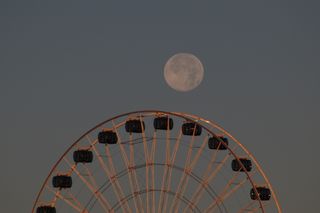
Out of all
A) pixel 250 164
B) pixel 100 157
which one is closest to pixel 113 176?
pixel 100 157

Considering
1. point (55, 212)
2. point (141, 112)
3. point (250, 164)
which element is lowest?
point (55, 212)

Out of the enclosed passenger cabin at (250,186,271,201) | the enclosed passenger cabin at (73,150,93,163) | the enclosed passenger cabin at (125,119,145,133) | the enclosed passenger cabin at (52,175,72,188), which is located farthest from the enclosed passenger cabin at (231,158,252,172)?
the enclosed passenger cabin at (52,175,72,188)

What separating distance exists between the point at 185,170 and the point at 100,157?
3.59 metres

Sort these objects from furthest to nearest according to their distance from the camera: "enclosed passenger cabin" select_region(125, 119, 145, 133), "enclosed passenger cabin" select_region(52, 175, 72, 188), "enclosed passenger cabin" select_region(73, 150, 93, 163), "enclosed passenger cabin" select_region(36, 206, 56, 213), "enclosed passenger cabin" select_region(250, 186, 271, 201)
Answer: "enclosed passenger cabin" select_region(52, 175, 72, 188), "enclosed passenger cabin" select_region(73, 150, 93, 163), "enclosed passenger cabin" select_region(250, 186, 271, 201), "enclosed passenger cabin" select_region(125, 119, 145, 133), "enclosed passenger cabin" select_region(36, 206, 56, 213)

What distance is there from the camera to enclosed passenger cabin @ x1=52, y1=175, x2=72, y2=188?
32.9 metres

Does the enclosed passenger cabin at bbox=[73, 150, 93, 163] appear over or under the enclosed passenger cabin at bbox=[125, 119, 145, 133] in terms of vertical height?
under

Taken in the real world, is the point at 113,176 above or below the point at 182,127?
below

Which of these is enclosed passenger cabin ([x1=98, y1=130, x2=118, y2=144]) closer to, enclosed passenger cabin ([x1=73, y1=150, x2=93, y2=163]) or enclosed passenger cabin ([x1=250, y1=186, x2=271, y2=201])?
enclosed passenger cabin ([x1=73, y1=150, x2=93, y2=163])

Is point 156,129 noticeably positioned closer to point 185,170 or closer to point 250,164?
point 185,170

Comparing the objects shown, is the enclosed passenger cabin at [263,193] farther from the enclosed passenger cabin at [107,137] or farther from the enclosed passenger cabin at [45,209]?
the enclosed passenger cabin at [45,209]

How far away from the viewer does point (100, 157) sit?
31016 millimetres

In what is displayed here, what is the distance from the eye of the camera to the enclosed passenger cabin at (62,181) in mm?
32938

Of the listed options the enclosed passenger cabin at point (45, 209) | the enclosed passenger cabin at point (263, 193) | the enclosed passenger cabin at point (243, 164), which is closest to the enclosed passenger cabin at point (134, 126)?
the enclosed passenger cabin at point (243, 164)

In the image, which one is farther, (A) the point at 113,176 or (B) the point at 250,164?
(B) the point at 250,164
